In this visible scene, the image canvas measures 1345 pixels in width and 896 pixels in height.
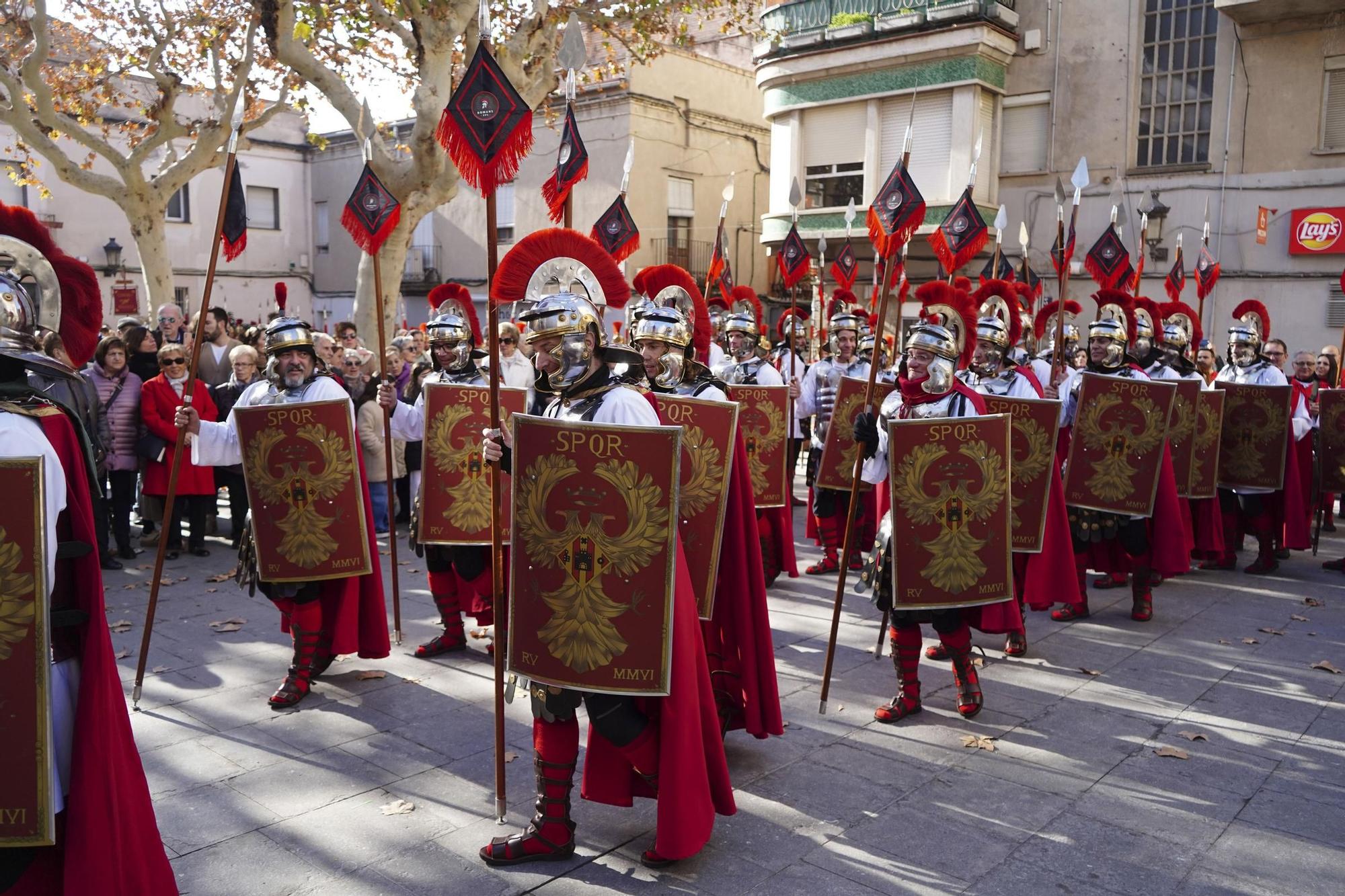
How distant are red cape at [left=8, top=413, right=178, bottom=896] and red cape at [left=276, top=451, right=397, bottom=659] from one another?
2.45 metres

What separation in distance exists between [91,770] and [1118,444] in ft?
20.2

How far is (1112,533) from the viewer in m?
7.18

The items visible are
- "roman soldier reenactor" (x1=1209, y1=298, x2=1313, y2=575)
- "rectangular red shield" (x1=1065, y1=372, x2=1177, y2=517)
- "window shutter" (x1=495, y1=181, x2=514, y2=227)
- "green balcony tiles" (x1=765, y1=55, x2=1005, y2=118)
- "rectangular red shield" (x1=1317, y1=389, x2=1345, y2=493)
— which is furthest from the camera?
"window shutter" (x1=495, y1=181, x2=514, y2=227)

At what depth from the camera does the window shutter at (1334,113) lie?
641 inches

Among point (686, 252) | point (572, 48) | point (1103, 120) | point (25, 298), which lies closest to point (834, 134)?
point (1103, 120)

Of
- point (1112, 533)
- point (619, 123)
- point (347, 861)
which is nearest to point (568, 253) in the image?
point (347, 861)

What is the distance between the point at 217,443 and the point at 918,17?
17174 mm

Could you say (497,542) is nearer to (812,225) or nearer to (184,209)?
(812,225)

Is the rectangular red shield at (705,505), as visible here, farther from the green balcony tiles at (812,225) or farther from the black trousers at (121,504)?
the green balcony tiles at (812,225)

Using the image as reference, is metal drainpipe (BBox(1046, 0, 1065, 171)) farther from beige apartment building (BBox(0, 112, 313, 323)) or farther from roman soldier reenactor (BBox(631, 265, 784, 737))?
beige apartment building (BBox(0, 112, 313, 323))

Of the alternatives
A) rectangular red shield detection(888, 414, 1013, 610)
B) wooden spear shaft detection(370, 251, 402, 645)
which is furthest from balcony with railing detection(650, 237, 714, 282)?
rectangular red shield detection(888, 414, 1013, 610)

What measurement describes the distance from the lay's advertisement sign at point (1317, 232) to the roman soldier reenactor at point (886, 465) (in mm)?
14176

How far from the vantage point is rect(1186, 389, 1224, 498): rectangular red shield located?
826cm

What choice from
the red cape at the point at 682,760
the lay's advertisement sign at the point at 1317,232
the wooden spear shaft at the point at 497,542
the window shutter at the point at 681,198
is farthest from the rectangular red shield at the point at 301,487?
the window shutter at the point at 681,198
